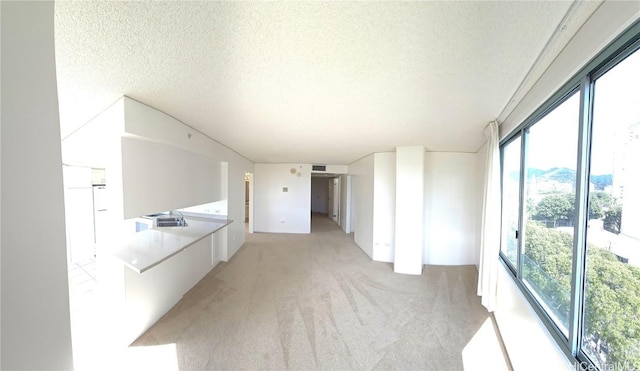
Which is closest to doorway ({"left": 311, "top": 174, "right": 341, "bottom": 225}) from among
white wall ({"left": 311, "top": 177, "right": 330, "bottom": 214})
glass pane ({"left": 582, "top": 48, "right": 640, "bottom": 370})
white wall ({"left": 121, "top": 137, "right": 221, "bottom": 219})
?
white wall ({"left": 311, "top": 177, "right": 330, "bottom": 214})

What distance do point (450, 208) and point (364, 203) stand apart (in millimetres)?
1902

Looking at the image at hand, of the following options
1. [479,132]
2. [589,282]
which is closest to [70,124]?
[589,282]

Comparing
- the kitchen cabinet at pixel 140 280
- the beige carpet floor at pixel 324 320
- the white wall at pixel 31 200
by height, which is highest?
the white wall at pixel 31 200

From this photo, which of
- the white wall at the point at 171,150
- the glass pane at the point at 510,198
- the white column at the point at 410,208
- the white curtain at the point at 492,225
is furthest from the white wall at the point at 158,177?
the glass pane at the point at 510,198

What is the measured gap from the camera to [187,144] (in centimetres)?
285

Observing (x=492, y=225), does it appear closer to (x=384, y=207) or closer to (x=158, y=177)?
(x=384, y=207)

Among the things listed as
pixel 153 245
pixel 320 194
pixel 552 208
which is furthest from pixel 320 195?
pixel 552 208

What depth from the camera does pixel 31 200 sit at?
0.54 m

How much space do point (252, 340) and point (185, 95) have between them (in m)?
2.56

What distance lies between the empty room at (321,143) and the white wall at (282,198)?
113 inches

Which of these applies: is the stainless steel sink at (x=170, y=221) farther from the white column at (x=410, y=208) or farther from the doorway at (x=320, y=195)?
the doorway at (x=320, y=195)

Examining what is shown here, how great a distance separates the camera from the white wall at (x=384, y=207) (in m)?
4.63

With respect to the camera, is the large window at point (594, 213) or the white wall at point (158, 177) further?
the white wall at point (158, 177)

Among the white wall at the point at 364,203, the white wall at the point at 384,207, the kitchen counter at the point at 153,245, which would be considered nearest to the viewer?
the kitchen counter at the point at 153,245
